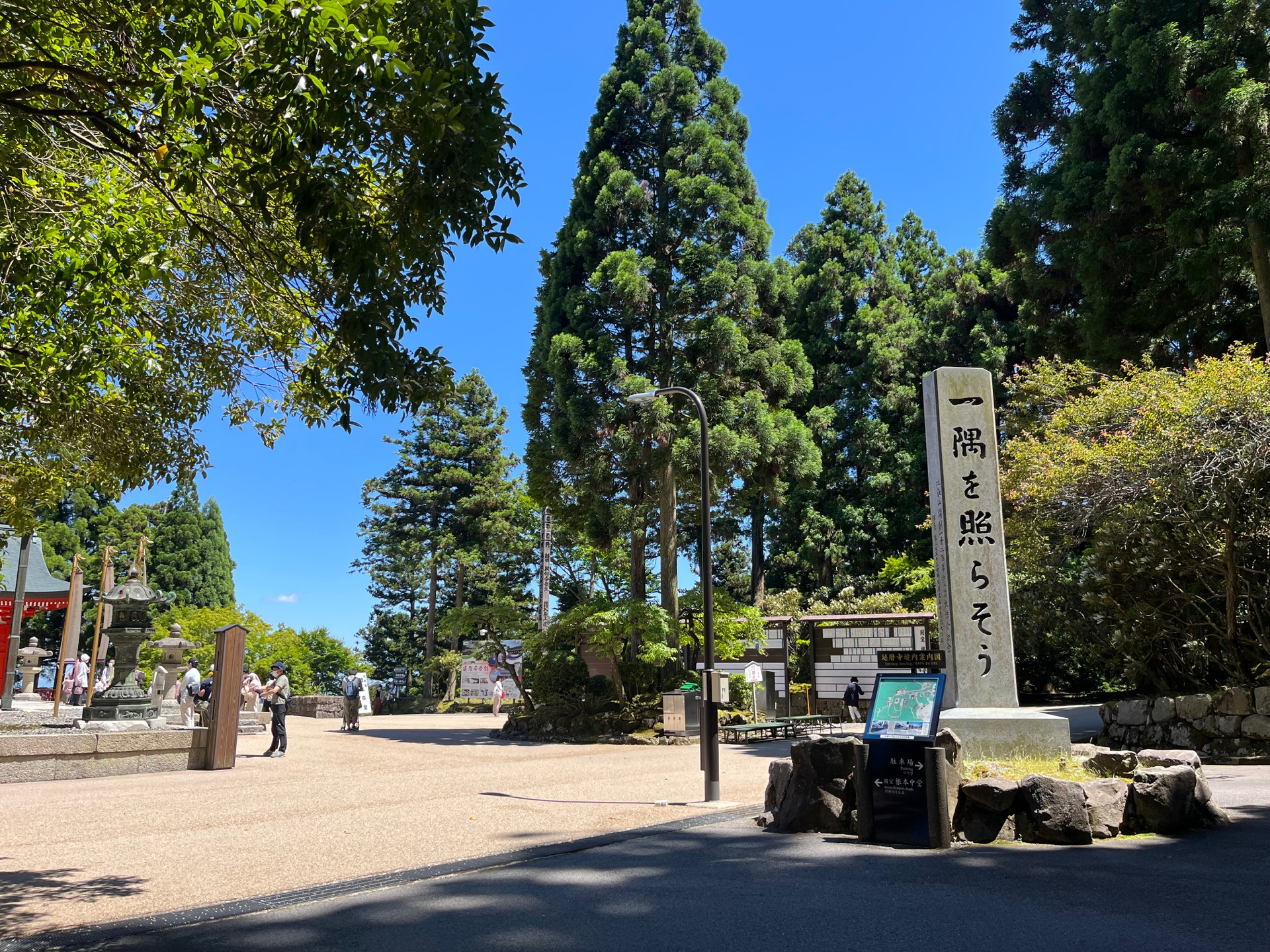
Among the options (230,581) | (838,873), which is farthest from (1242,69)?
(230,581)

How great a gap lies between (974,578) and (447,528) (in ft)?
130

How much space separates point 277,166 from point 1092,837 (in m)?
7.89

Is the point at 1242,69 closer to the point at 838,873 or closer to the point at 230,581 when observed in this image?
the point at 838,873

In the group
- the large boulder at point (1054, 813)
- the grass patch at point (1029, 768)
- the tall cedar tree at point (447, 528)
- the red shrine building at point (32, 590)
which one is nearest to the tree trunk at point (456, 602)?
the tall cedar tree at point (447, 528)

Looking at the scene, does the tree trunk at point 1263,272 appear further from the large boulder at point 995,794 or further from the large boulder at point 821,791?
the large boulder at point 821,791

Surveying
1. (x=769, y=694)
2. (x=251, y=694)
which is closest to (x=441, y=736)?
(x=251, y=694)

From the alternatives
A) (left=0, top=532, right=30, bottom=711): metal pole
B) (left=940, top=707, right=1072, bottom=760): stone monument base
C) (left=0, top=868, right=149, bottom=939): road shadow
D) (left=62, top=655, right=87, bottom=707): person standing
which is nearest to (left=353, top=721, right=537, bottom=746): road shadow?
(left=0, top=532, right=30, bottom=711): metal pole

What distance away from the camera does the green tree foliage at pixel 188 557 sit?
171ft

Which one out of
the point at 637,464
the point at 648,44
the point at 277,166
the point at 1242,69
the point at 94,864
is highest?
the point at 648,44

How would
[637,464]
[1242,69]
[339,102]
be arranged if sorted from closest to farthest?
1. [339,102]
2. [1242,69]
3. [637,464]

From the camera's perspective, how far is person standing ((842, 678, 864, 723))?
22.8 m

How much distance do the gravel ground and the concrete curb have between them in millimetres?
205

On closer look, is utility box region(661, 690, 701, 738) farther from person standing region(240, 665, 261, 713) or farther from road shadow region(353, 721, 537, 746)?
person standing region(240, 665, 261, 713)

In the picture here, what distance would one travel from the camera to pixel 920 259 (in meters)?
40.9
